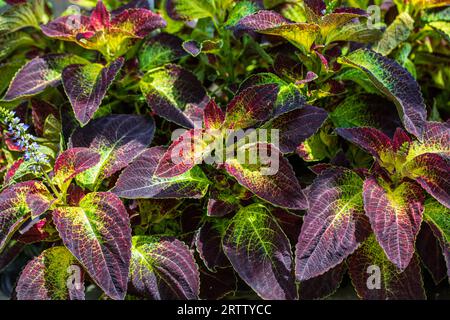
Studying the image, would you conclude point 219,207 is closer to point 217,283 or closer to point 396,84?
point 217,283

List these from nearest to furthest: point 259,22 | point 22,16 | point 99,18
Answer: point 259,22 → point 99,18 → point 22,16

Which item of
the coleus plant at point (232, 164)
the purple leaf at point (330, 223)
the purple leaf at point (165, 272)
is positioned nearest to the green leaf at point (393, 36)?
the coleus plant at point (232, 164)

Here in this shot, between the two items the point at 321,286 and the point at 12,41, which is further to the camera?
the point at 12,41

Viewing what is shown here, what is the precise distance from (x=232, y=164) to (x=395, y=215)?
231 mm

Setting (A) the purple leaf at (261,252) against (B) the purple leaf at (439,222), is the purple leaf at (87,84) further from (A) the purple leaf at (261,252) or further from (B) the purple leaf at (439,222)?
(B) the purple leaf at (439,222)

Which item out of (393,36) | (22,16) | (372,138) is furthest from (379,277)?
(22,16)

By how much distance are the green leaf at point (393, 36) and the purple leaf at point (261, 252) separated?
0.35 m

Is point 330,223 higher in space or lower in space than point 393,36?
lower

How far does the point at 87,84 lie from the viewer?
3.22 feet

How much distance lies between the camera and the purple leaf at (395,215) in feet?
2.57

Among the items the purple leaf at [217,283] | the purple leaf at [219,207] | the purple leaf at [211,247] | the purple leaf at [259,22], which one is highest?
the purple leaf at [259,22]

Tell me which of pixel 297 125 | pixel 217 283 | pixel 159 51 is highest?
pixel 159 51

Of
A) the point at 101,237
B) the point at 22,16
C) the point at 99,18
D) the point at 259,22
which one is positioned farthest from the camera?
the point at 22,16
